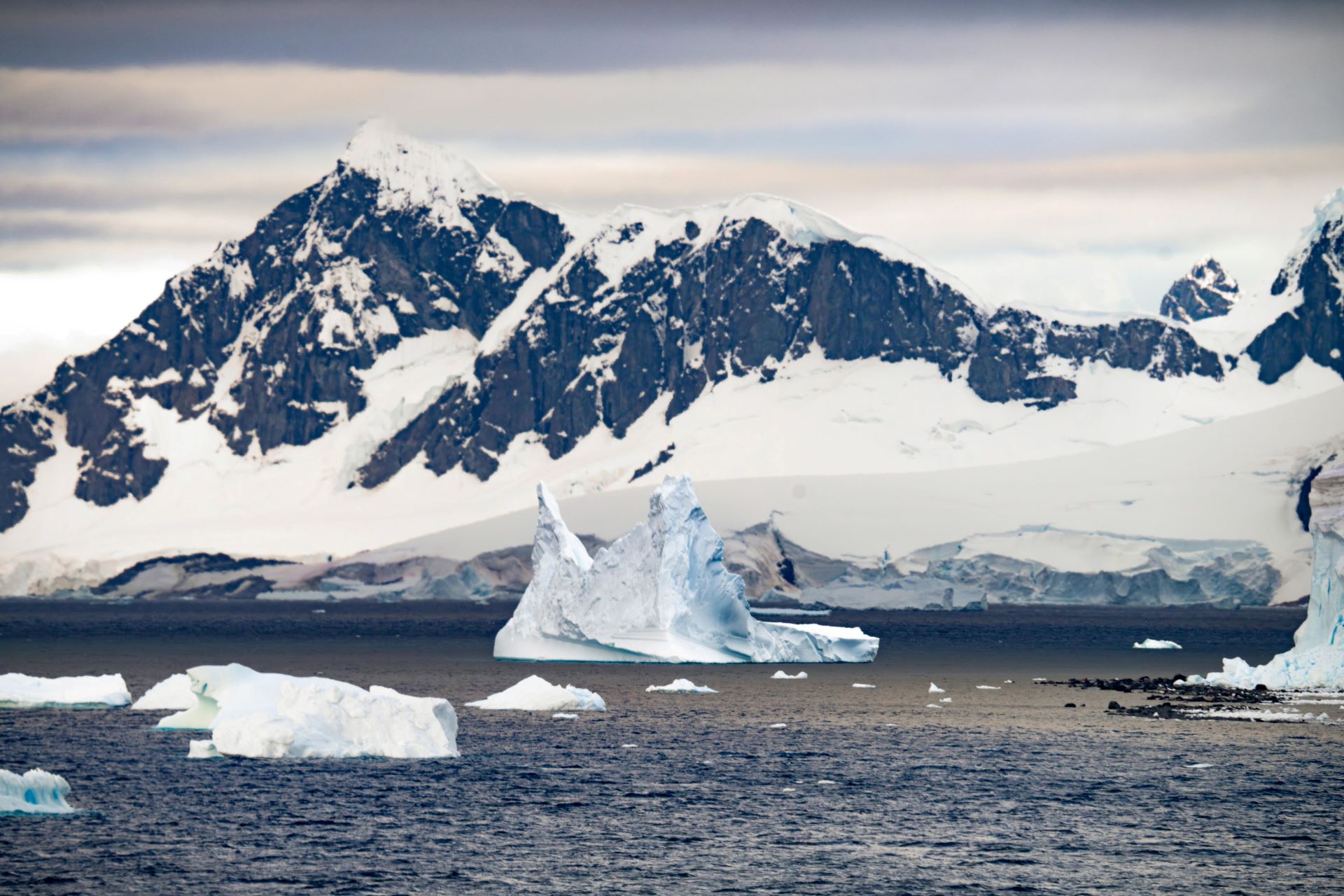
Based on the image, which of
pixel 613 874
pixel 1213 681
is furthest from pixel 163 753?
pixel 1213 681

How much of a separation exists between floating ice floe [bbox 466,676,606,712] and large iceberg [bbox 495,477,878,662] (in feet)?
45.5

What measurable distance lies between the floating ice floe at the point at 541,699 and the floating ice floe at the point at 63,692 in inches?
486

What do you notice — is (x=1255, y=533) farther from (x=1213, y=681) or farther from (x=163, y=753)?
(x=163, y=753)

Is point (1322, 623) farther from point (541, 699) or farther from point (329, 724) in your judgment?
point (329, 724)

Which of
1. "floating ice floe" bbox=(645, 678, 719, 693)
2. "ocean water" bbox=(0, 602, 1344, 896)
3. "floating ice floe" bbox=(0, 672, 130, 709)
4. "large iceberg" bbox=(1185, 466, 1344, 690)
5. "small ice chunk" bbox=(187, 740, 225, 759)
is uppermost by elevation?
"large iceberg" bbox=(1185, 466, 1344, 690)

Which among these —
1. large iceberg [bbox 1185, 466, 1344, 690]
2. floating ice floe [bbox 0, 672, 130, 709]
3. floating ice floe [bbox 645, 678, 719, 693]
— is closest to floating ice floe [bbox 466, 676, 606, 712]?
floating ice floe [bbox 645, 678, 719, 693]

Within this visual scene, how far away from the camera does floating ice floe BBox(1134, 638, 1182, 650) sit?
109938mm

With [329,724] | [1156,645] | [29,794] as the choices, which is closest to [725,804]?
[329,724]

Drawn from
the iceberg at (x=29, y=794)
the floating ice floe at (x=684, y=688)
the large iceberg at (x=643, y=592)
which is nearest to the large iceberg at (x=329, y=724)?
the iceberg at (x=29, y=794)

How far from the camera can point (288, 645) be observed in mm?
120812

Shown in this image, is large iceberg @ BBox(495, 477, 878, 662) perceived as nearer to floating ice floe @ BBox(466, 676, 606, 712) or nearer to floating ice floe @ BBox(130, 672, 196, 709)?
floating ice floe @ BBox(466, 676, 606, 712)

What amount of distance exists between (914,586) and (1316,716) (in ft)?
365

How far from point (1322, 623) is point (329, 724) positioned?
39437 millimetres

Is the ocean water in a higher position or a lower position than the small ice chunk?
lower
